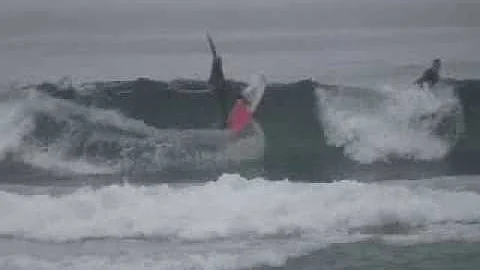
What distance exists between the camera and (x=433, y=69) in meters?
2.25

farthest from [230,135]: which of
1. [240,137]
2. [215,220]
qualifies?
[215,220]

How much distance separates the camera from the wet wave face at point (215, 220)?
7.13 feet

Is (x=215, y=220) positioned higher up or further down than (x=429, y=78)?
further down

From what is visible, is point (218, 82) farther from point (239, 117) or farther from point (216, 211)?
point (216, 211)

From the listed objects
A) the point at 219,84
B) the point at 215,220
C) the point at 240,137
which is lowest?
the point at 215,220

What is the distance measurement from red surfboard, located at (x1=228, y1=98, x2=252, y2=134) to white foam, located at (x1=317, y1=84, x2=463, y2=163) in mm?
226

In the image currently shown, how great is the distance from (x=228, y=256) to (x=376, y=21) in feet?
2.71

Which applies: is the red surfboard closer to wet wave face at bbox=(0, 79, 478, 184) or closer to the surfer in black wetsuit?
wet wave face at bbox=(0, 79, 478, 184)

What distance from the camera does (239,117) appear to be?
7.31 ft

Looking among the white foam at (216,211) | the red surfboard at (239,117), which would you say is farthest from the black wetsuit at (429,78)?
the red surfboard at (239,117)

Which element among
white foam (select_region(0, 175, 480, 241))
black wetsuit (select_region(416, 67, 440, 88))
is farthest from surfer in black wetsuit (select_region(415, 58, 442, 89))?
white foam (select_region(0, 175, 480, 241))

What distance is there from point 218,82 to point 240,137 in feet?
0.58

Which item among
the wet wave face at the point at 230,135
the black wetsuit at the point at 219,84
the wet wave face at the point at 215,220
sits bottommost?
the wet wave face at the point at 215,220

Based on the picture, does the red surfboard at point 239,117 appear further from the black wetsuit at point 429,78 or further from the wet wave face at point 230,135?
the black wetsuit at point 429,78
